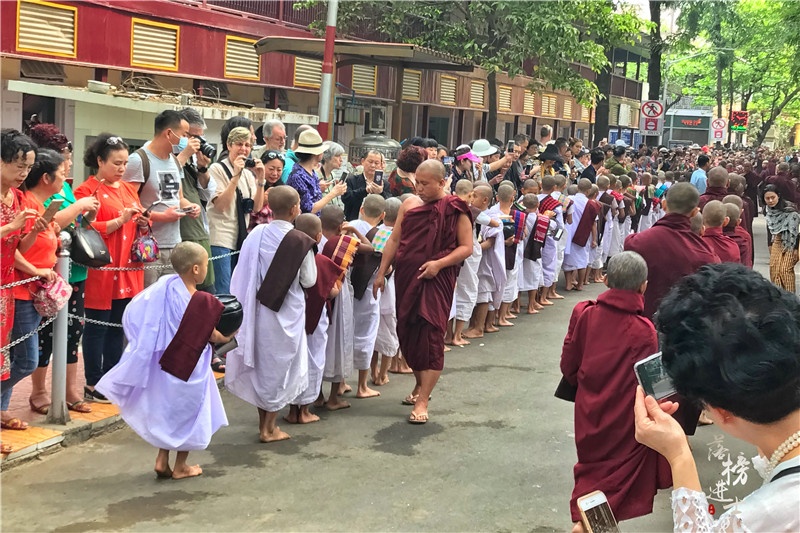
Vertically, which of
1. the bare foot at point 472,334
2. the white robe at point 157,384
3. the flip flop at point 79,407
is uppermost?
the white robe at point 157,384

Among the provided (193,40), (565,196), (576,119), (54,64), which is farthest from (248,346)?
(576,119)

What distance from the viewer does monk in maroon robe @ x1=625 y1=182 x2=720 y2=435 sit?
6301mm

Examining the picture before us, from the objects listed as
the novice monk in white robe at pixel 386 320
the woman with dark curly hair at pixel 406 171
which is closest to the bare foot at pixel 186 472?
the novice monk in white robe at pixel 386 320

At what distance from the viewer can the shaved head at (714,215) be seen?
23.8 ft

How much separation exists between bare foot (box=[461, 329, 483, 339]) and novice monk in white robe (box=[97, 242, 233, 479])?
5215 mm

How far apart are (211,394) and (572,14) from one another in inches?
547

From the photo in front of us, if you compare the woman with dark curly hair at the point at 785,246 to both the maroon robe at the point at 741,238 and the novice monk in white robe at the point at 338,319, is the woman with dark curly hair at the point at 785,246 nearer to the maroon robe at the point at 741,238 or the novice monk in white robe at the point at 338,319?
the maroon robe at the point at 741,238

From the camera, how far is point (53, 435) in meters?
6.04

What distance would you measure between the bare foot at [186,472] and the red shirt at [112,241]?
1.65 m

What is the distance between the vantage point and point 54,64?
13.4 meters

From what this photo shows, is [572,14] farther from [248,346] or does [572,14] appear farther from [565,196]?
[248,346]

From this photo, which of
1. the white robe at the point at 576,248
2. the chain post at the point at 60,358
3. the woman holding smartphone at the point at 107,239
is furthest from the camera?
the white robe at the point at 576,248

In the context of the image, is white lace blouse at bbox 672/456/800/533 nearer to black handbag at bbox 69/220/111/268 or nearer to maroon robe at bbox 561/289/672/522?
maroon robe at bbox 561/289/672/522

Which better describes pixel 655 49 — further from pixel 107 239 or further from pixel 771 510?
pixel 771 510
